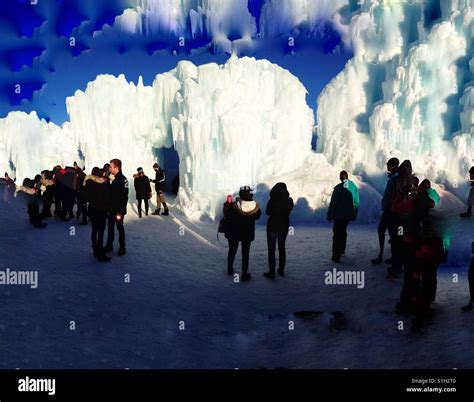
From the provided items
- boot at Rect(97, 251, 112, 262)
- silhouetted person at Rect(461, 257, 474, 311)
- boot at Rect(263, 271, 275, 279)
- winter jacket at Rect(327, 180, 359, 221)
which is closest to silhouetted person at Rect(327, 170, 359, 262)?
winter jacket at Rect(327, 180, 359, 221)

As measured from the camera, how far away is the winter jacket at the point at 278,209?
6.55m

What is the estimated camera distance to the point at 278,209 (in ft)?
21.5

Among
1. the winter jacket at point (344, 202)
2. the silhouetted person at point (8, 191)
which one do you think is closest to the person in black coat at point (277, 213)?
the winter jacket at point (344, 202)

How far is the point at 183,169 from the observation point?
16.2 m

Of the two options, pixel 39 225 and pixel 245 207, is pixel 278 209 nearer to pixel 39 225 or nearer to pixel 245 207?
pixel 245 207

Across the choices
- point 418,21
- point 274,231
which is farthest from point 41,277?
point 418,21

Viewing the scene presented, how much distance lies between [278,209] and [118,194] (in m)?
2.80

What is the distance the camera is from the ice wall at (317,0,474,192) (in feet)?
51.7

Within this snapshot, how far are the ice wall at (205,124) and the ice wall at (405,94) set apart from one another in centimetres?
237

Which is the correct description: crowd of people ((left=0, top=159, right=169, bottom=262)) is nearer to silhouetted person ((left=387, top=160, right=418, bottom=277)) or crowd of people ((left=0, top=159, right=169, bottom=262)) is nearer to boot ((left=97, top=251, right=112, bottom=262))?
boot ((left=97, top=251, right=112, bottom=262))

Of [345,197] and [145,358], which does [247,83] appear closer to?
[345,197]

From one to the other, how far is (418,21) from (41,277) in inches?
753
